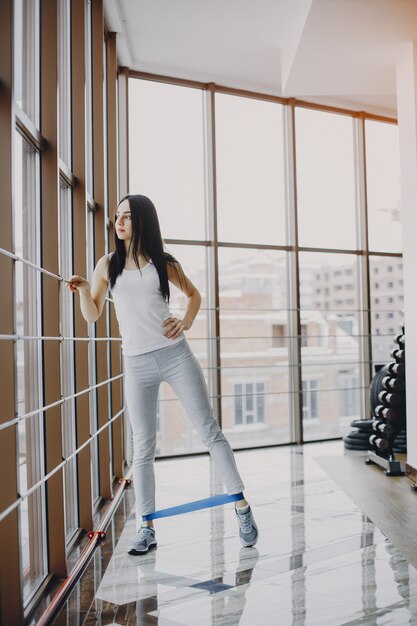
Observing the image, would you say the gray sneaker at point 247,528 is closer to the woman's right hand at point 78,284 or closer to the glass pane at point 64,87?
the woman's right hand at point 78,284

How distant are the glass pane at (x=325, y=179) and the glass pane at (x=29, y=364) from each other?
348cm

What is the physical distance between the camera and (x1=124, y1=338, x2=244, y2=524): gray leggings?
7.57ft

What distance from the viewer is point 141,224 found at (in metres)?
2.34

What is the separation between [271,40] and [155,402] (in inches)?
122

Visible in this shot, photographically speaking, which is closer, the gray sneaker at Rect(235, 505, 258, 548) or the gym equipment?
the gray sneaker at Rect(235, 505, 258, 548)

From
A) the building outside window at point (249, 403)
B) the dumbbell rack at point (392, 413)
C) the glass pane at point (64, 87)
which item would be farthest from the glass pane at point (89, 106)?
the building outside window at point (249, 403)

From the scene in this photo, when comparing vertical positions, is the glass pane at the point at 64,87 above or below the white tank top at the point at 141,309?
above

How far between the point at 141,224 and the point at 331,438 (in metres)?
3.55

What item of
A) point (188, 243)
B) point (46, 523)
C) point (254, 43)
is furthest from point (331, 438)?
point (46, 523)

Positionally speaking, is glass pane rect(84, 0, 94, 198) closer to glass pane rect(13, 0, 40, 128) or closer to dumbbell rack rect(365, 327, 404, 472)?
glass pane rect(13, 0, 40, 128)

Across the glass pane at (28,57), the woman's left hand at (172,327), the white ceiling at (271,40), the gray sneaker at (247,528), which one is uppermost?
the white ceiling at (271,40)

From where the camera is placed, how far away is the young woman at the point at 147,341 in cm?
228

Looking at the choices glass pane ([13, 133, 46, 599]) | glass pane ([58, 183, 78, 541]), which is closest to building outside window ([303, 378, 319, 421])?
glass pane ([58, 183, 78, 541])

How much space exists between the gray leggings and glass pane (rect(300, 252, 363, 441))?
3031 mm
